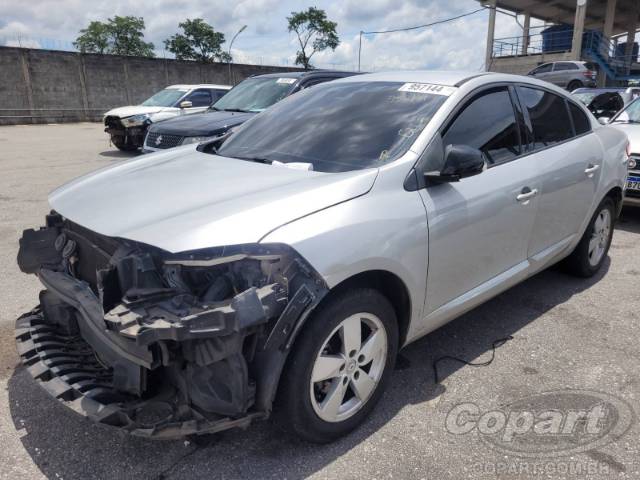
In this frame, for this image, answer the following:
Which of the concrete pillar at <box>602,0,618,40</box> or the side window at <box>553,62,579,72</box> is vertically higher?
the concrete pillar at <box>602,0,618,40</box>

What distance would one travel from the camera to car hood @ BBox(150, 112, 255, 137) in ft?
27.1

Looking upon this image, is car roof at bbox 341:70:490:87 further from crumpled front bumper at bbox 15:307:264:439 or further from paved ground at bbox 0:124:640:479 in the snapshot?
crumpled front bumper at bbox 15:307:264:439

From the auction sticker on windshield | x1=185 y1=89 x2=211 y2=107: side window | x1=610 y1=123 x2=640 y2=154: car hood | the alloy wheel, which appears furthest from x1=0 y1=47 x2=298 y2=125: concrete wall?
the alloy wheel

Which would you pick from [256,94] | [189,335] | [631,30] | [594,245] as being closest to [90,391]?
[189,335]

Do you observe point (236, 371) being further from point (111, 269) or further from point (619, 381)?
point (619, 381)

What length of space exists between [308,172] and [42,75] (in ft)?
93.0

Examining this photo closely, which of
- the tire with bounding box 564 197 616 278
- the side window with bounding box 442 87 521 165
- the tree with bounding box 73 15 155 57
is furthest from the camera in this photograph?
the tree with bounding box 73 15 155 57

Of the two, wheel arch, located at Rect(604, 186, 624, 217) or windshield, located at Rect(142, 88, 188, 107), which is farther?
windshield, located at Rect(142, 88, 188, 107)

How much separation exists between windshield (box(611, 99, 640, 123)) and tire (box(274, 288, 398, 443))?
665 cm

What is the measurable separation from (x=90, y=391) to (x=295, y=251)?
105 cm

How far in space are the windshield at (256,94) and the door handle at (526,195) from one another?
6245mm

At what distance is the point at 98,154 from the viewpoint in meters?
13.3

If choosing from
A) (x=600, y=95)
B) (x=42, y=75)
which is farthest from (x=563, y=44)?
(x=42, y=75)

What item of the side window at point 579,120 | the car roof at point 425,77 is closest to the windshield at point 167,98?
the car roof at point 425,77
